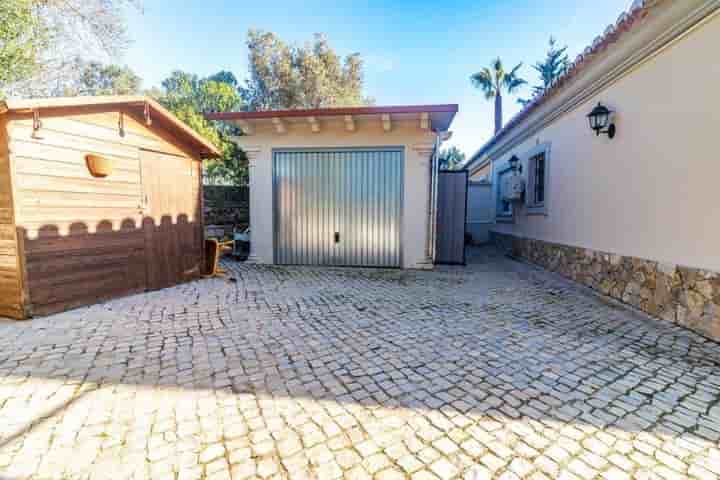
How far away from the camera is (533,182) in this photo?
7.73 metres

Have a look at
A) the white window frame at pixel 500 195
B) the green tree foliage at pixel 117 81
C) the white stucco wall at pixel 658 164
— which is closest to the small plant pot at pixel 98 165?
the white stucco wall at pixel 658 164

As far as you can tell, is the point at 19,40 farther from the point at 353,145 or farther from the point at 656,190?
the point at 656,190

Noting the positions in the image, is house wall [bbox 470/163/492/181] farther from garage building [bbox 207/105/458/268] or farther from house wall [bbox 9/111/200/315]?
house wall [bbox 9/111/200/315]

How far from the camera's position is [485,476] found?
58.2 inches

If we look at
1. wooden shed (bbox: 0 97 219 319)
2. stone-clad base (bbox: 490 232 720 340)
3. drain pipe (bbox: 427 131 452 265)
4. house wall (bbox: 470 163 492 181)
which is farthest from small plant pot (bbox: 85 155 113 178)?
house wall (bbox: 470 163 492 181)

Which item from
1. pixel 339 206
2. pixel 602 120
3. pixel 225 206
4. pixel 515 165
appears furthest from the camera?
pixel 225 206

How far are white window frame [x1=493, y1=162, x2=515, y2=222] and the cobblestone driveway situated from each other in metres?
5.69

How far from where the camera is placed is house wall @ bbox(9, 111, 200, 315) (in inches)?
134

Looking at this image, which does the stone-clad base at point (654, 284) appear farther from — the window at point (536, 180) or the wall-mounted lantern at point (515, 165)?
the wall-mounted lantern at point (515, 165)

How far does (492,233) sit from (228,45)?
46.5 feet

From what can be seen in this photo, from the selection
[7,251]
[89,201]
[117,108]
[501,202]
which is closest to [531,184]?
[501,202]

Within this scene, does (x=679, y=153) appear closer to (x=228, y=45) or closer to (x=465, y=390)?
(x=465, y=390)

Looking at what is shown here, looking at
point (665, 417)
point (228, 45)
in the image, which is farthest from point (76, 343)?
point (228, 45)

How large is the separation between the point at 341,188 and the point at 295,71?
10.9 meters
